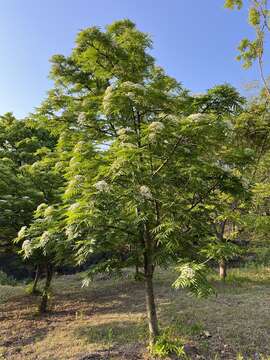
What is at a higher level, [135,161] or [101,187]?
[135,161]

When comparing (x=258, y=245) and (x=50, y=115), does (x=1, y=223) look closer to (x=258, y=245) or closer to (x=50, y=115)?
(x=50, y=115)

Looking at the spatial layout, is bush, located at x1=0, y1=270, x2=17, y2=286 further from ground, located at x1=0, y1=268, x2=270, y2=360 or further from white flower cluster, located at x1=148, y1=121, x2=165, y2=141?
white flower cluster, located at x1=148, y1=121, x2=165, y2=141

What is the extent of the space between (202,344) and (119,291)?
6.15 metres

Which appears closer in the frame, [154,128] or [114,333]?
[154,128]

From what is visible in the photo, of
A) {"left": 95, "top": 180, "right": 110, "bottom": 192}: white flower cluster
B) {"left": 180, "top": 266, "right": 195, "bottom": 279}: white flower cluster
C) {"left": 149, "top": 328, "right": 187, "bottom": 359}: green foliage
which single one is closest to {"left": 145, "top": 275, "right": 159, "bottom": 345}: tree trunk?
{"left": 149, "top": 328, "right": 187, "bottom": 359}: green foliage

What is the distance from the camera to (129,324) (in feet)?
25.3

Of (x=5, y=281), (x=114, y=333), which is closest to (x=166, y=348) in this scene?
(x=114, y=333)

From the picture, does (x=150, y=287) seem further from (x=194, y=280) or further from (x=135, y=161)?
(x=135, y=161)

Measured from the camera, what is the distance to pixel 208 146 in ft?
19.0

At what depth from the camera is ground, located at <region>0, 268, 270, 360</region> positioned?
20.2ft

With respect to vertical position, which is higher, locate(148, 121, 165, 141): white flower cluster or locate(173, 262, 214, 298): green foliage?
locate(148, 121, 165, 141): white flower cluster

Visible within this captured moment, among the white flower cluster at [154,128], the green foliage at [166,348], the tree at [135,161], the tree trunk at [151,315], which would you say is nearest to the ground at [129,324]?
the green foliage at [166,348]

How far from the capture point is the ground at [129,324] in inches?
243

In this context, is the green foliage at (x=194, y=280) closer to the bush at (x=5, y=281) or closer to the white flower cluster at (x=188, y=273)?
the white flower cluster at (x=188, y=273)
